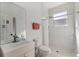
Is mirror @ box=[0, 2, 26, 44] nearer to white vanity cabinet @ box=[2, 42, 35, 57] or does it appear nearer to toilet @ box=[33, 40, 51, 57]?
white vanity cabinet @ box=[2, 42, 35, 57]

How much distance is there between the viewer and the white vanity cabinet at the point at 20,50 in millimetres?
1316

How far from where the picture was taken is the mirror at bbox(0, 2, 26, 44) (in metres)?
1.38

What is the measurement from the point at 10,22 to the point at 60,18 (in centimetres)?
67

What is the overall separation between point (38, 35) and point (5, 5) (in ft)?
1.91

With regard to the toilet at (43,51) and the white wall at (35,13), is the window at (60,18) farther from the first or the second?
the toilet at (43,51)

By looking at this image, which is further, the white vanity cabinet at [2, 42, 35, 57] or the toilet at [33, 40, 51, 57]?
the toilet at [33, 40, 51, 57]

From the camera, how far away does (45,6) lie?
145cm

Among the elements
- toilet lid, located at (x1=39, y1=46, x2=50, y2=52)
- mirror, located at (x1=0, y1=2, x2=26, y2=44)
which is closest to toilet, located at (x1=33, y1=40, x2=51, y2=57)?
toilet lid, located at (x1=39, y1=46, x2=50, y2=52)

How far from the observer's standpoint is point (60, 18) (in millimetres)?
1449

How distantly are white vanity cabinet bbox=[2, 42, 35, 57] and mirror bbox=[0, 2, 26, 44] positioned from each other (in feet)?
0.34

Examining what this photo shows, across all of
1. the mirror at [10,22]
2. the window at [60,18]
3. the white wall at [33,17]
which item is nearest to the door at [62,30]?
the window at [60,18]

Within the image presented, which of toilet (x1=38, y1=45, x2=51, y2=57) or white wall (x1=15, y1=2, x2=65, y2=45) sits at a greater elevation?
white wall (x1=15, y1=2, x2=65, y2=45)

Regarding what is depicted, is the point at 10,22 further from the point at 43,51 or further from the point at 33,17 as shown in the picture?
the point at 43,51

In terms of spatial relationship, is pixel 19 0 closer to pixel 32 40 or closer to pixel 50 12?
pixel 50 12
